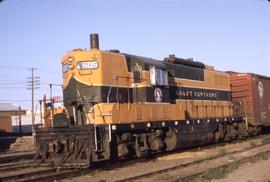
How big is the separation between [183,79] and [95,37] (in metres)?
5.64

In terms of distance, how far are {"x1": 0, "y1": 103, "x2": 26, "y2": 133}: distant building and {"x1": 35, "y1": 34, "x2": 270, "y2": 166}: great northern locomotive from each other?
33527 mm

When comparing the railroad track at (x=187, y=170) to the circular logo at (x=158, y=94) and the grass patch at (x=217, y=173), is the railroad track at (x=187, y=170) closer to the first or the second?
the grass patch at (x=217, y=173)

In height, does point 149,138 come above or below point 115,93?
below

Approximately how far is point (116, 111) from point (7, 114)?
64434 millimetres

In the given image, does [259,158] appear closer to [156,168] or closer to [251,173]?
[251,173]

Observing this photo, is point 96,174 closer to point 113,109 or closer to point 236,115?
point 113,109

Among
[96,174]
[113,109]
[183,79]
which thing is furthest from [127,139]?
[183,79]

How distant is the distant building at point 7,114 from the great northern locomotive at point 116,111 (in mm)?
33527

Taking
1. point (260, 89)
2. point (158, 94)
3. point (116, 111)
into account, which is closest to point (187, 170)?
point (116, 111)

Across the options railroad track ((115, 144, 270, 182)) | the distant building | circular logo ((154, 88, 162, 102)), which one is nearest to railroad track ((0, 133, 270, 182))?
railroad track ((115, 144, 270, 182))

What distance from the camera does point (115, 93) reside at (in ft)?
53.6

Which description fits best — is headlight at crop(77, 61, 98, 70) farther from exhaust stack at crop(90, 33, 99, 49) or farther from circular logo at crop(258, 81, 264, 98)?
circular logo at crop(258, 81, 264, 98)

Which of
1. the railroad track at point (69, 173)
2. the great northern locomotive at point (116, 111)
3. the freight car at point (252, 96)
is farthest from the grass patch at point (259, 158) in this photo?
the freight car at point (252, 96)

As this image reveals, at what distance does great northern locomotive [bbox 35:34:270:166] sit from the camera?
48.4ft
